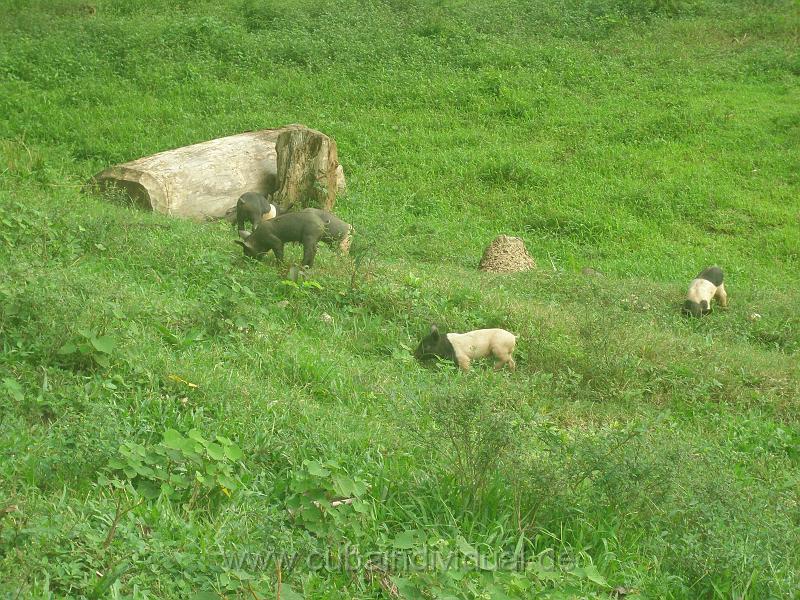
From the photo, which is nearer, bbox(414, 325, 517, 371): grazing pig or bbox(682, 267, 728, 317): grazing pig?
bbox(414, 325, 517, 371): grazing pig

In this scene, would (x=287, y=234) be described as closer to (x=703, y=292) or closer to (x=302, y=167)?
(x=302, y=167)

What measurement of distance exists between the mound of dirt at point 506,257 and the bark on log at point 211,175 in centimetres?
212

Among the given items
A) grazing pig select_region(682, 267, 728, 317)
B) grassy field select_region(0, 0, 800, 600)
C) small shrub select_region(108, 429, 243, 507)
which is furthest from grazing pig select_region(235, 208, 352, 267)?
small shrub select_region(108, 429, 243, 507)

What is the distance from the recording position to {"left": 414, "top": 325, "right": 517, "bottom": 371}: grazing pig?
6734mm

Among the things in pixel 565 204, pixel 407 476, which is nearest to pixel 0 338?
pixel 407 476

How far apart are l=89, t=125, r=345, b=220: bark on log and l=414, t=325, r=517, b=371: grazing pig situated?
4.22 metres

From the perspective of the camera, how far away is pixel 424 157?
13.1 meters

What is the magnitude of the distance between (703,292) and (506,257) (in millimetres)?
2034

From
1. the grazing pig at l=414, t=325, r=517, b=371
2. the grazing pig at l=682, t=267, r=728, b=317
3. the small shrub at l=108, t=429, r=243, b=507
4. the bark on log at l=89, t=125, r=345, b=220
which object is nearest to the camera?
the small shrub at l=108, t=429, r=243, b=507

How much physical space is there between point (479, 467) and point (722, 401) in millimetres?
3179

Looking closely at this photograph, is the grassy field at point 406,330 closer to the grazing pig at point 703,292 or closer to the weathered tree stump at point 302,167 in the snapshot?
the grazing pig at point 703,292

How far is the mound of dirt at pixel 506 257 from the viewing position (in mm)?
9656

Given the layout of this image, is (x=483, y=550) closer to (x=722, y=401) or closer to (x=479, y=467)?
(x=479, y=467)

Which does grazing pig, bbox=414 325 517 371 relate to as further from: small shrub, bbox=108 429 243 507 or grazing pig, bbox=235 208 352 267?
small shrub, bbox=108 429 243 507
